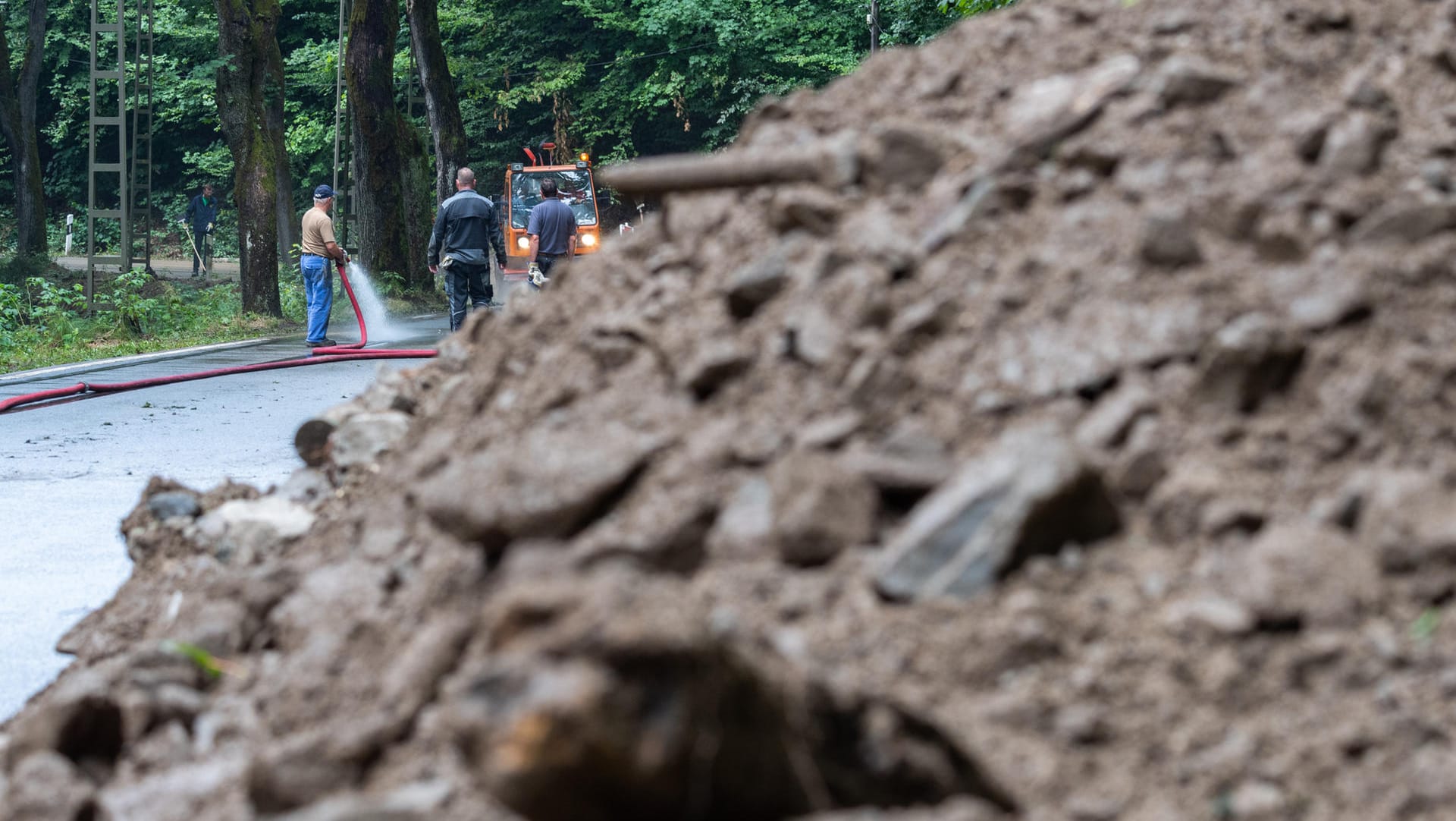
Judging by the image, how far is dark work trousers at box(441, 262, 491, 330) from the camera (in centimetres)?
1447

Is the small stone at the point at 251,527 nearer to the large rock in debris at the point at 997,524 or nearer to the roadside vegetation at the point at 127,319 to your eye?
the large rock in debris at the point at 997,524

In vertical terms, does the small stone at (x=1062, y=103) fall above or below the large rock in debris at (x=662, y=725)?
above

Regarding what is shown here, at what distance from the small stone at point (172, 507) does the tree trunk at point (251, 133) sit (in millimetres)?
15736

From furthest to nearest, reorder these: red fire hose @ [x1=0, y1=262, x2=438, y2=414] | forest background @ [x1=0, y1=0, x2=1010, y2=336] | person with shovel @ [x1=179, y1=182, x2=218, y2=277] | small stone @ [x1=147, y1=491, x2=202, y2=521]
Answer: forest background @ [x1=0, y1=0, x2=1010, y2=336], person with shovel @ [x1=179, y1=182, x2=218, y2=277], red fire hose @ [x1=0, y1=262, x2=438, y2=414], small stone @ [x1=147, y1=491, x2=202, y2=521]

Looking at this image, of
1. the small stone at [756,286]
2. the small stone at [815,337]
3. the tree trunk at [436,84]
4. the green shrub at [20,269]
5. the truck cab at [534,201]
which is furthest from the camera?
the truck cab at [534,201]

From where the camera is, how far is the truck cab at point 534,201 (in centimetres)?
2859

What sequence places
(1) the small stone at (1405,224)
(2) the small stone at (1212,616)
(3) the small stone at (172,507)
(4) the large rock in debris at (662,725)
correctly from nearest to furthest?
(4) the large rock in debris at (662,725) → (2) the small stone at (1212,616) → (1) the small stone at (1405,224) → (3) the small stone at (172,507)

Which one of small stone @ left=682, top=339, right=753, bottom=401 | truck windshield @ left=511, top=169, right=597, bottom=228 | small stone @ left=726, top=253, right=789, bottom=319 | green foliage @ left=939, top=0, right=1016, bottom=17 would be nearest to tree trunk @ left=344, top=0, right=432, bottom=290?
truck windshield @ left=511, top=169, right=597, bottom=228

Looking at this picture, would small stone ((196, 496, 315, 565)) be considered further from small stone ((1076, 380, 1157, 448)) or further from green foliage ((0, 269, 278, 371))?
green foliage ((0, 269, 278, 371))

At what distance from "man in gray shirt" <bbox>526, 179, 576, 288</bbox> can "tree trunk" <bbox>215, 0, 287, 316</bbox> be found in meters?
6.67

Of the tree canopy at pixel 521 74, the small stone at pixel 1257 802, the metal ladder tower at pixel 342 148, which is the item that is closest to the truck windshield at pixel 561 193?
the metal ladder tower at pixel 342 148

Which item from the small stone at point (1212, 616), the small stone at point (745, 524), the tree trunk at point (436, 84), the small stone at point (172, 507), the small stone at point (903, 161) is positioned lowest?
the small stone at point (172, 507)

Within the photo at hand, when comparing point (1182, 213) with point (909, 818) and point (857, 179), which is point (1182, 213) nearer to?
point (857, 179)

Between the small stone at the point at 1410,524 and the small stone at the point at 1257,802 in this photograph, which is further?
the small stone at the point at 1410,524
